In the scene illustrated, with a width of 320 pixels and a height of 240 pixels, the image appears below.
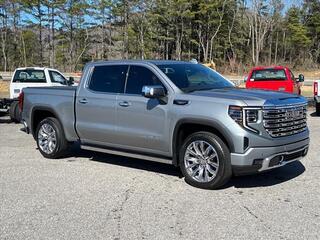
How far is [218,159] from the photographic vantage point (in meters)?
6.70

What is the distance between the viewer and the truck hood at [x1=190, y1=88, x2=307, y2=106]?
6488 mm

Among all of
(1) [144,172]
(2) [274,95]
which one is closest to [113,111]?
(1) [144,172]

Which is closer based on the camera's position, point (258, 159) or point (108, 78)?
point (258, 159)

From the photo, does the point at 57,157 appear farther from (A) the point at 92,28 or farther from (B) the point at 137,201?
(A) the point at 92,28

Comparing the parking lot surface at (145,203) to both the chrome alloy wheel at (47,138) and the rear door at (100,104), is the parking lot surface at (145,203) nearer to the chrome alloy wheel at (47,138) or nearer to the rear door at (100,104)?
the chrome alloy wheel at (47,138)

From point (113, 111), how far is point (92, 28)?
64.0 metres

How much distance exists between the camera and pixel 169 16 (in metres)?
67.2

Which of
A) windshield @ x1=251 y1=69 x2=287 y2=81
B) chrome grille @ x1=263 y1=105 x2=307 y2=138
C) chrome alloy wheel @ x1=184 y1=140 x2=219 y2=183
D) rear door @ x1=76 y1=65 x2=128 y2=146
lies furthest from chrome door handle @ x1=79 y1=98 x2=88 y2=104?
windshield @ x1=251 y1=69 x2=287 y2=81

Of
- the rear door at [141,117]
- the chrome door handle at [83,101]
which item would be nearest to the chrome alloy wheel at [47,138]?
the chrome door handle at [83,101]

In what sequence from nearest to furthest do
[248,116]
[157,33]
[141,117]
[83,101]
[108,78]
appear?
[248,116] → [141,117] → [108,78] → [83,101] → [157,33]

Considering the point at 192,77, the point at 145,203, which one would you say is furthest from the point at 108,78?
the point at 145,203

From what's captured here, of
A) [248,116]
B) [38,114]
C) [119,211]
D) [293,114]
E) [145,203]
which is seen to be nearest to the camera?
[119,211]

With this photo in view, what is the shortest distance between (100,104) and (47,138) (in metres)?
1.73

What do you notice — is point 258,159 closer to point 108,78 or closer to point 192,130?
point 192,130
